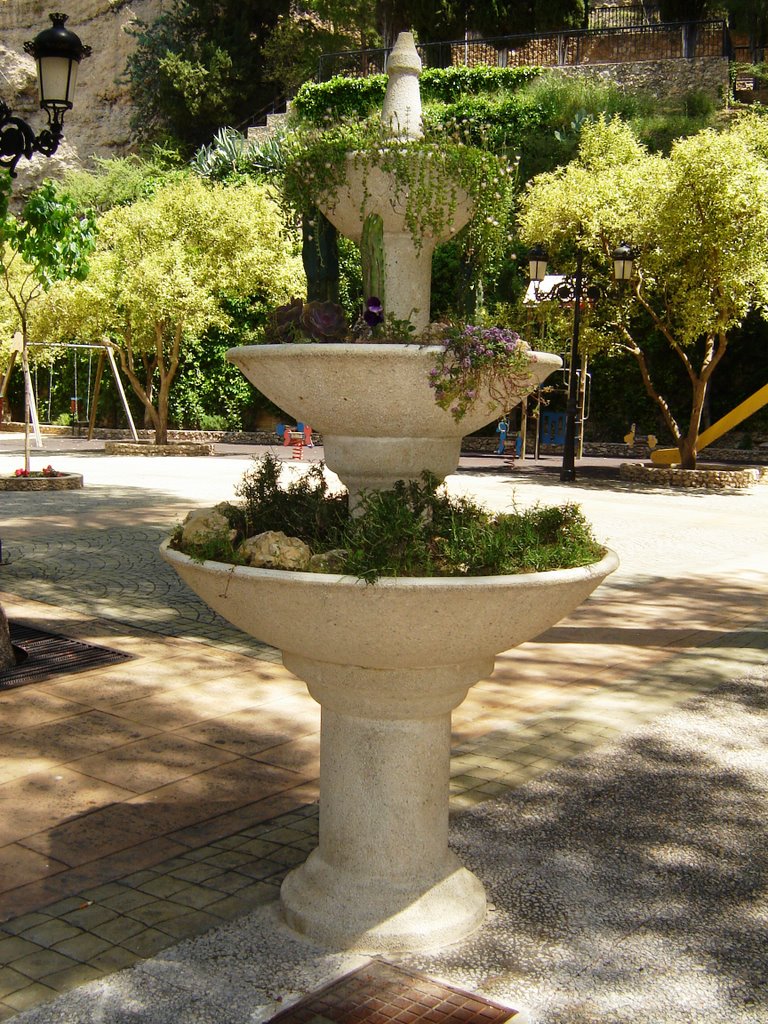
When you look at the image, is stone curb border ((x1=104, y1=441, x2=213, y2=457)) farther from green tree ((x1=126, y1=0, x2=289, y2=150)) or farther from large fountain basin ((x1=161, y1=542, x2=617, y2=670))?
large fountain basin ((x1=161, y1=542, x2=617, y2=670))

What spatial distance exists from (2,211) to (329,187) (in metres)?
4.04

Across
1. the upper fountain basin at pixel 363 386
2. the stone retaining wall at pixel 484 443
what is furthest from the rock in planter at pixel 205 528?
the stone retaining wall at pixel 484 443

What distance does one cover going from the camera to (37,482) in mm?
16484

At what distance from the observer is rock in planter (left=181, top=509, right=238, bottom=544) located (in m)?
3.63

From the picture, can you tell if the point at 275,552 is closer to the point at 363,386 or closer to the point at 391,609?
the point at 391,609

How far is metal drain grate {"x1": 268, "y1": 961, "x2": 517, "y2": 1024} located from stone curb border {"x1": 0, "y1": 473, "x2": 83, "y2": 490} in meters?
14.2

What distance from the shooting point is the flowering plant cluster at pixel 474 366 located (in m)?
3.43

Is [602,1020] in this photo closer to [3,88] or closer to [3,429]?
[3,429]

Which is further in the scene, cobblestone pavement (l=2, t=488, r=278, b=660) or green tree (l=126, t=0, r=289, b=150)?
green tree (l=126, t=0, r=289, b=150)

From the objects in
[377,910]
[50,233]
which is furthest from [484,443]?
[377,910]

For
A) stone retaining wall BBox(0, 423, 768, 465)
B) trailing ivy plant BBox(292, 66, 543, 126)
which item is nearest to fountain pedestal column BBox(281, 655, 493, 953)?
stone retaining wall BBox(0, 423, 768, 465)

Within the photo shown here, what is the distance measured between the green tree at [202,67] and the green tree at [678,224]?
803 inches

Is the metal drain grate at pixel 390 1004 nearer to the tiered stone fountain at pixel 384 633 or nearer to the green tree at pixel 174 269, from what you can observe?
the tiered stone fountain at pixel 384 633

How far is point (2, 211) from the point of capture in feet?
23.0
